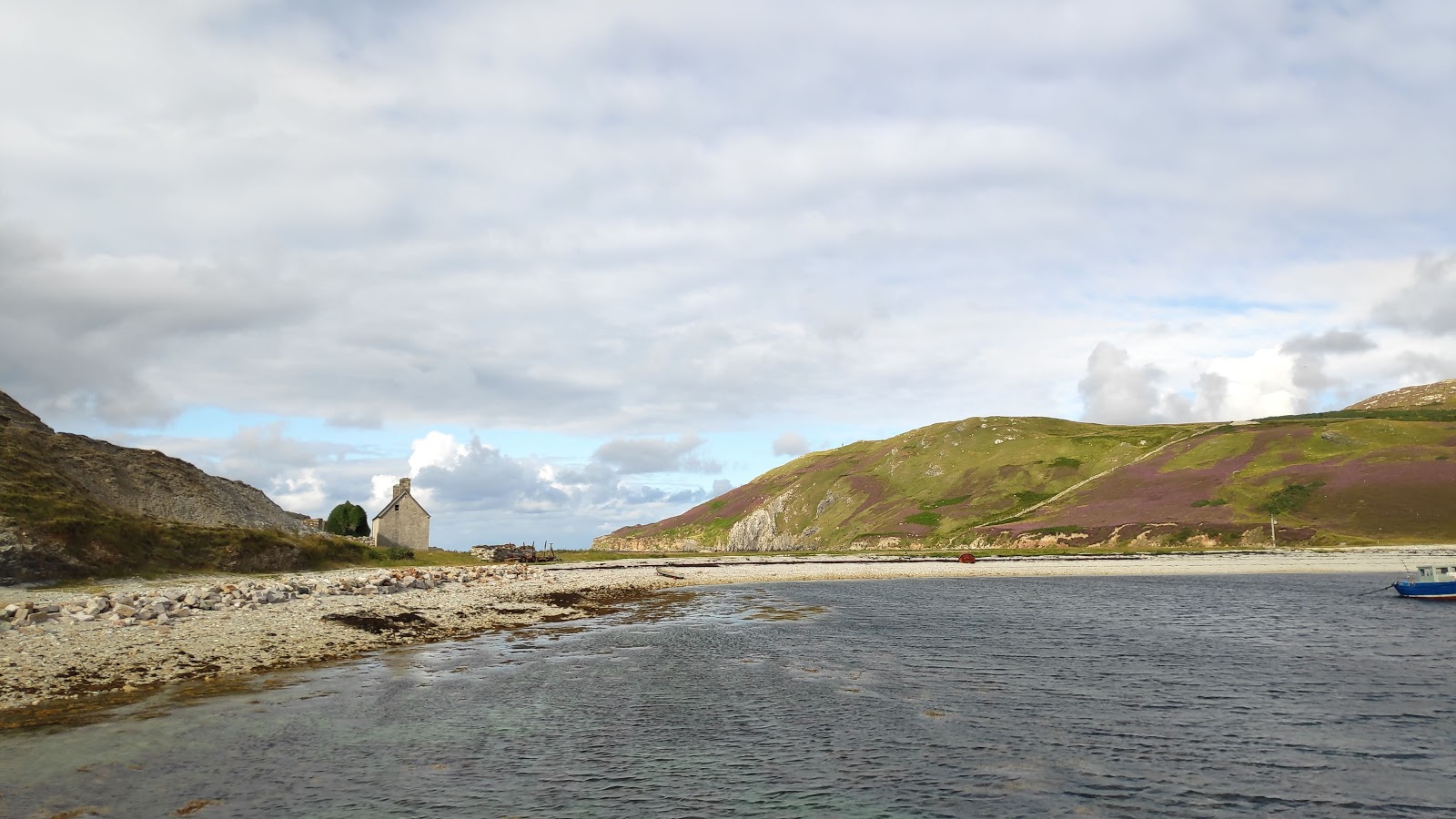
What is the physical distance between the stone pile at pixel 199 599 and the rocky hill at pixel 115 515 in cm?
800

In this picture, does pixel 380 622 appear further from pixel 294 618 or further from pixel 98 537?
pixel 98 537

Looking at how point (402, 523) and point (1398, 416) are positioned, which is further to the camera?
point (1398, 416)

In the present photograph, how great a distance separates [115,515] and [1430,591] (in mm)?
98012

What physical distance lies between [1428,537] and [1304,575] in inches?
1876

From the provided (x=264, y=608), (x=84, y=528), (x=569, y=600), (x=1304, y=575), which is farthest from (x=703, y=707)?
(x=1304, y=575)

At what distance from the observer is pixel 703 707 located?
1119 inches

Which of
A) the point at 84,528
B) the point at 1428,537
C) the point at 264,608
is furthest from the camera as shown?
the point at 1428,537

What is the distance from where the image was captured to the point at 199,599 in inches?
1759

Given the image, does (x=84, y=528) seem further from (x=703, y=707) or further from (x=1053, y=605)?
(x=1053, y=605)

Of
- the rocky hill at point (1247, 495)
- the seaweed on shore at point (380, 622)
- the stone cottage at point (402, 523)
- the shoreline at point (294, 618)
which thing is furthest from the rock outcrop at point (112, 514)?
the rocky hill at point (1247, 495)

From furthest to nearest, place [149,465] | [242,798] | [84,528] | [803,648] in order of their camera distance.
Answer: [149,465]
[84,528]
[803,648]
[242,798]

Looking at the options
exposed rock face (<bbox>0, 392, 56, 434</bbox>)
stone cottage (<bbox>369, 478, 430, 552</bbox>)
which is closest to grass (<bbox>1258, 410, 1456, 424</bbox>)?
stone cottage (<bbox>369, 478, 430, 552</bbox>)

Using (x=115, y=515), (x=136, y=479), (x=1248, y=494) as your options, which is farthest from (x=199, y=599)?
(x=1248, y=494)

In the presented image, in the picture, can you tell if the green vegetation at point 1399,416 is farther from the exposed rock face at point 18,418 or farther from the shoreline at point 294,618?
the exposed rock face at point 18,418
